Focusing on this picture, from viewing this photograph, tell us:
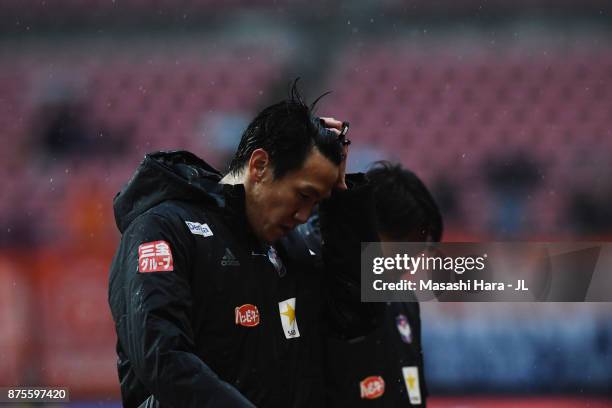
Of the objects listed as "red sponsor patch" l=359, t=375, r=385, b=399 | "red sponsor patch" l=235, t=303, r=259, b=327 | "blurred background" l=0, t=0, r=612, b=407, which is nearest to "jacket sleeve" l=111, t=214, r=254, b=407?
"red sponsor patch" l=235, t=303, r=259, b=327

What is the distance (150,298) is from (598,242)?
443cm

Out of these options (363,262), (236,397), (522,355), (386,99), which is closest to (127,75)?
(386,99)

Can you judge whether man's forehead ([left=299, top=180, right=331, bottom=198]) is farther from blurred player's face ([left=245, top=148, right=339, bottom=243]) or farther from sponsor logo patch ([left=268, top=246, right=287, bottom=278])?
sponsor logo patch ([left=268, top=246, right=287, bottom=278])

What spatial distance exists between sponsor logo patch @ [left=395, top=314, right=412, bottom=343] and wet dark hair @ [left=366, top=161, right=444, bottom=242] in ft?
0.82

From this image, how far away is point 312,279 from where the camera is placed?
6.07ft

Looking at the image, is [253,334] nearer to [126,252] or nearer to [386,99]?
[126,252]

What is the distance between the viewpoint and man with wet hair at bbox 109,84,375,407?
4.83 ft

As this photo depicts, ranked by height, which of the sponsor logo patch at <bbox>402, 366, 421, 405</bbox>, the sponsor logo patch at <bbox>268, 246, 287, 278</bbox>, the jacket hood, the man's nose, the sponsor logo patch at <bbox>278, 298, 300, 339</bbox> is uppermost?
the jacket hood

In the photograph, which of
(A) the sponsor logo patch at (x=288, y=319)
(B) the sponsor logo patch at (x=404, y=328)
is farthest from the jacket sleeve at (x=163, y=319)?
(B) the sponsor logo patch at (x=404, y=328)

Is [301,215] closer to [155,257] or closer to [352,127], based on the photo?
[155,257]

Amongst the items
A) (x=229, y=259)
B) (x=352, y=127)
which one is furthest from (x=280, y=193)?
(x=352, y=127)

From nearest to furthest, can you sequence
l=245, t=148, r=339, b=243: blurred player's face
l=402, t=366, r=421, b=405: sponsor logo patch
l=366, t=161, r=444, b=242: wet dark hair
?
l=245, t=148, r=339, b=243: blurred player's face, l=402, t=366, r=421, b=405: sponsor logo patch, l=366, t=161, r=444, b=242: wet dark hair

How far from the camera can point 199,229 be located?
5.47 feet

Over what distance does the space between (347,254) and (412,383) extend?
2.41 ft
